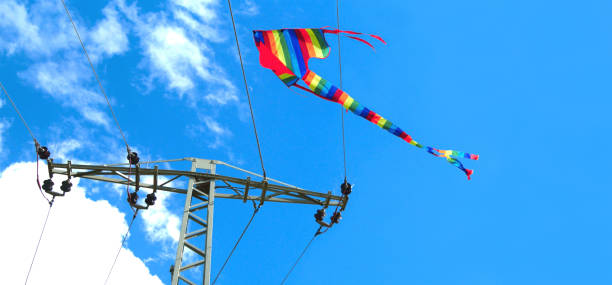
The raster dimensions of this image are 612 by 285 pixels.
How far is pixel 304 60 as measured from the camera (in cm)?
1176

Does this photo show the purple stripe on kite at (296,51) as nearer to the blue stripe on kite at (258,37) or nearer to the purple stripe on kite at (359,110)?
the blue stripe on kite at (258,37)

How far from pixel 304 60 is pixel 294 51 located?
0.28 metres

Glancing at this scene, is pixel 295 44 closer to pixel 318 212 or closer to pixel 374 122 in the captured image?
pixel 374 122

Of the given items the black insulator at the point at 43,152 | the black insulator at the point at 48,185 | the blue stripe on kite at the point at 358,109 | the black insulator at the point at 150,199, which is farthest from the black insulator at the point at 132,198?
the blue stripe on kite at the point at 358,109

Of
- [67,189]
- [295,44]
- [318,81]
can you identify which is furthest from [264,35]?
[67,189]

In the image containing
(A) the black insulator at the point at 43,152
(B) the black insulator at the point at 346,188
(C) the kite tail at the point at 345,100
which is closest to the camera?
(C) the kite tail at the point at 345,100

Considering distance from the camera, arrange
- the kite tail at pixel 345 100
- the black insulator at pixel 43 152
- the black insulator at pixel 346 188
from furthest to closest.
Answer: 1. the black insulator at pixel 346 188
2. the black insulator at pixel 43 152
3. the kite tail at pixel 345 100

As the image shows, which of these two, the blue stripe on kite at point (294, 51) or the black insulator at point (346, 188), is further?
the black insulator at point (346, 188)

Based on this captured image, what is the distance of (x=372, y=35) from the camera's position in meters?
12.0

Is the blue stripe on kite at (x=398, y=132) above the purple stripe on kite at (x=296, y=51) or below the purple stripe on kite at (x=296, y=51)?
below

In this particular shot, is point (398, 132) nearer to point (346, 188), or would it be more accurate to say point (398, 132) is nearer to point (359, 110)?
point (359, 110)

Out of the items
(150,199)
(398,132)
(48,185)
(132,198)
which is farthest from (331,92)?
(48,185)

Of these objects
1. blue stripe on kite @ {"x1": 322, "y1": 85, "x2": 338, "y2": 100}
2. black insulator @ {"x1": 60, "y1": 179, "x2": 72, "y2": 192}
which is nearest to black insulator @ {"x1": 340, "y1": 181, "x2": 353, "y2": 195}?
blue stripe on kite @ {"x1": 322, "y1": 85, "x2": 338, "y2": 100}

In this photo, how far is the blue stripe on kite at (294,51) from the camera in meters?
11.6
